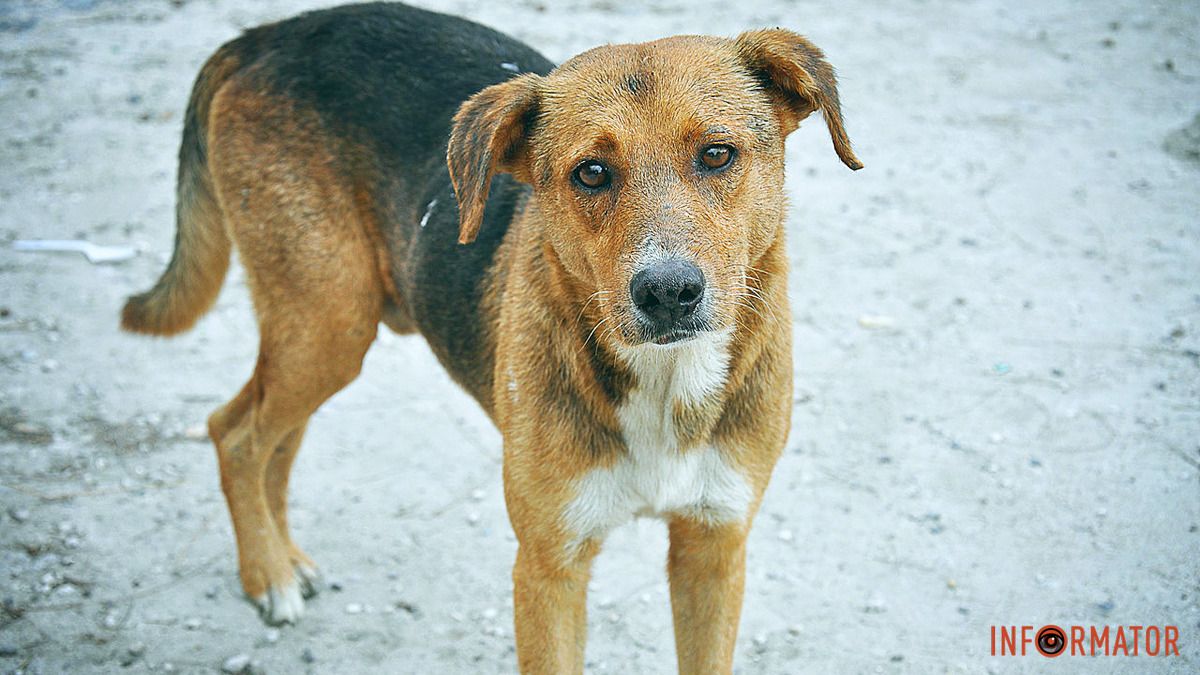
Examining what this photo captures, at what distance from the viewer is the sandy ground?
158 inches

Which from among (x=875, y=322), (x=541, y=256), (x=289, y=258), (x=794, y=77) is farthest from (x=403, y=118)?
(x=875, y=322)

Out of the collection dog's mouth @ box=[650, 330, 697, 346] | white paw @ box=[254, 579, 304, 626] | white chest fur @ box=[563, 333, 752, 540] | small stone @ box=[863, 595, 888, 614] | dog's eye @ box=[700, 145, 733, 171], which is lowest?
white paw @ box=[254, 579, 304, 626]

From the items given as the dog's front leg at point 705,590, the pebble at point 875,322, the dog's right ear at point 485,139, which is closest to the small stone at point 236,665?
the dog's front leg at point 705,590

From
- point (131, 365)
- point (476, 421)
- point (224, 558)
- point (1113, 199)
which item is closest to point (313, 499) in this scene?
point (224, 558)

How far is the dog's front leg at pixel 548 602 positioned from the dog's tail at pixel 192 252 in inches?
75.9

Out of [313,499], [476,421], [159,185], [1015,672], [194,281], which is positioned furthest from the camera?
[159,185]

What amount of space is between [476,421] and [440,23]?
6.50 feet

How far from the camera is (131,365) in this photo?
213 inches

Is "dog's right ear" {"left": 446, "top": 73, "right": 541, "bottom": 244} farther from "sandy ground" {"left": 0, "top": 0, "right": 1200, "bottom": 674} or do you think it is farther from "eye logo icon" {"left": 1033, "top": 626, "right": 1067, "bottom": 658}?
"eye logo icon" {"left": 1033, "top": 626, "right": 1067, "bottom": 658}

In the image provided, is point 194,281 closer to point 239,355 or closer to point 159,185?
point 239,355

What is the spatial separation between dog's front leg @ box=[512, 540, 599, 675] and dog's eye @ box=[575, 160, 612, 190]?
101cm

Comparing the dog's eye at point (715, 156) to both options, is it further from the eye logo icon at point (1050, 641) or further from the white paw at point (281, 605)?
the white paw at point (281, 605)

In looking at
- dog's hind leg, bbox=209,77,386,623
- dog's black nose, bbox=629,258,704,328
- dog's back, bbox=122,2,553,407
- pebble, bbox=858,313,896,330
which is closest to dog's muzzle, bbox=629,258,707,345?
dog's black nose, bbox=629,258,704,328

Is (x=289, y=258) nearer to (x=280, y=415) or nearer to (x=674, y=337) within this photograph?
(x=280, y=415)
